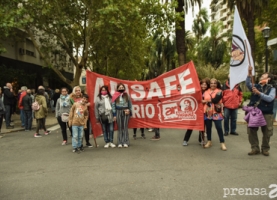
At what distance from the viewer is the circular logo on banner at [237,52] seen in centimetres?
646

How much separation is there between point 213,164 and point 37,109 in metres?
7.02

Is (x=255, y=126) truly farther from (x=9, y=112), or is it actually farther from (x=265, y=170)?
(x=9, y=112)

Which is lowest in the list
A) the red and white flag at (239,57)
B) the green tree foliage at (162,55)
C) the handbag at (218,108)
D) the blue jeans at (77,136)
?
the blue jeans at (77,136)

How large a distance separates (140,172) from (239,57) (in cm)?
333

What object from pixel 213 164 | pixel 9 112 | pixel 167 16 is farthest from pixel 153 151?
pixel 167 16

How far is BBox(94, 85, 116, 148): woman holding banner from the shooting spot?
7.62m

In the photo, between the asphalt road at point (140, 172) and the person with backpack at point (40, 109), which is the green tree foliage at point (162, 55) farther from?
the asphalt road at point (140, 172)

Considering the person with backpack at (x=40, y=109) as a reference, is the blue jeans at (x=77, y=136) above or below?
below

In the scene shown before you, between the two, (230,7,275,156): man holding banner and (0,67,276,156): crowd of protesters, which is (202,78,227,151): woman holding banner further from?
(230,7,275,156): man holding banner

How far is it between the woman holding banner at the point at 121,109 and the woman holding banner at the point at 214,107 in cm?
196

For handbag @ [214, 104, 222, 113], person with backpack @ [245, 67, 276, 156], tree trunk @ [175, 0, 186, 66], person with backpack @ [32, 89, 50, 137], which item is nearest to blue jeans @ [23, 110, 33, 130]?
person with backpack @ [32, 89, 50, 137]

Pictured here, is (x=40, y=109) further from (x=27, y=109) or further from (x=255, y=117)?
(x=255, y=117)

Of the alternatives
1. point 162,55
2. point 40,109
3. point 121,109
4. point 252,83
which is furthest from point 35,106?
point 162,55

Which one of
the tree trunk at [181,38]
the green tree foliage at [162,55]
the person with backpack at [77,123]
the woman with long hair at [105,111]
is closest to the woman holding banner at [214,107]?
the woman with long hair at [105,111]
